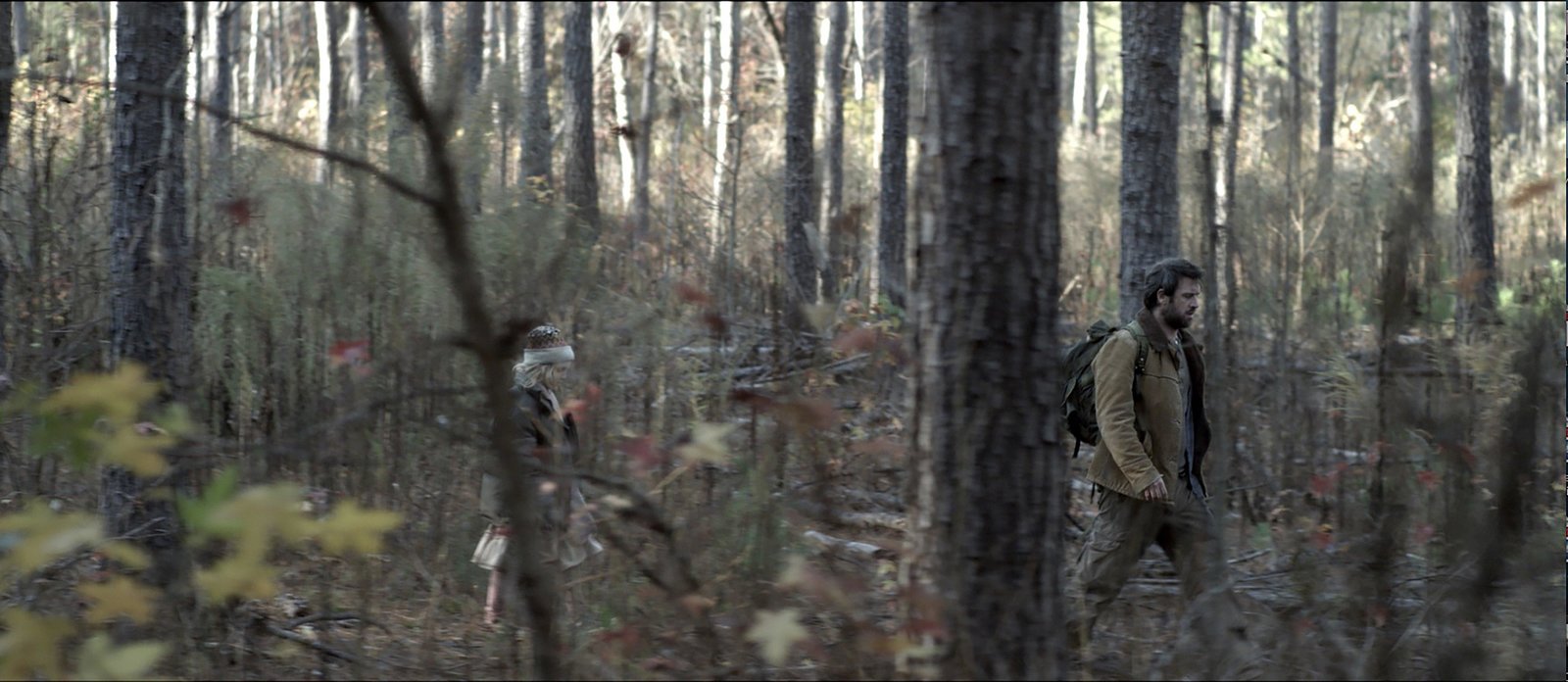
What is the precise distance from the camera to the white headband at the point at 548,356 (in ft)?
18.9

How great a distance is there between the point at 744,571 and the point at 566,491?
2.39ft

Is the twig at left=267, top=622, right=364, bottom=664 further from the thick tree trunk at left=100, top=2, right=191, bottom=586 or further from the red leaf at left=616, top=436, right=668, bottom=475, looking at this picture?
the red leaf at left=616, top=436, right=668, bottom=475

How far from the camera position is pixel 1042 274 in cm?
345

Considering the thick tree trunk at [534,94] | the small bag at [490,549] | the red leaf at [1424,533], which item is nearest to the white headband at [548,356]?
the small bag at [490,549]

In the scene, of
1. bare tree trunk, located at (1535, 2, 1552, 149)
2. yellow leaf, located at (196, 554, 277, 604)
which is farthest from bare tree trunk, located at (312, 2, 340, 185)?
bare tree trunk, located at (1535, 2, 1552, 149)

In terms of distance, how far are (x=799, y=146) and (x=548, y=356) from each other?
8299 millimetres

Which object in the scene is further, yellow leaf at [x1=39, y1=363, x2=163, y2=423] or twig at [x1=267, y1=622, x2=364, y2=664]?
twig at [x1=267, y1=622, x2=364, y2=664]

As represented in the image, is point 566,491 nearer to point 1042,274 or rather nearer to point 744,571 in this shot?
point 744,571

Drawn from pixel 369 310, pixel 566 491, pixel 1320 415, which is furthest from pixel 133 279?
pixel 1320 415

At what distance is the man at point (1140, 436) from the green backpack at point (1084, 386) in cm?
10

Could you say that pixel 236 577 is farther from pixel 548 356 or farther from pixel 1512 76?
pixel 1512 76

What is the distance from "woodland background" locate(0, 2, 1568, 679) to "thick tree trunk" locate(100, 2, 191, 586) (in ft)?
0.05

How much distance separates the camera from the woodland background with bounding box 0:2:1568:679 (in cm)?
341

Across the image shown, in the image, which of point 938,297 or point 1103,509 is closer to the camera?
point 938,297
